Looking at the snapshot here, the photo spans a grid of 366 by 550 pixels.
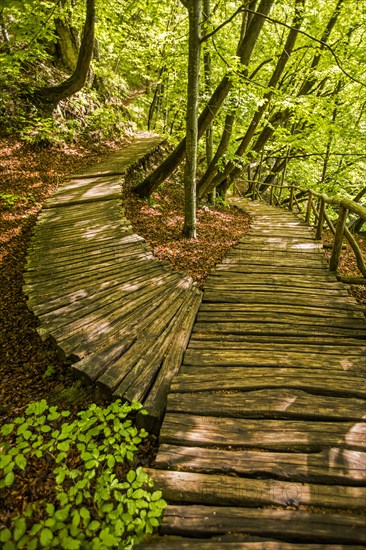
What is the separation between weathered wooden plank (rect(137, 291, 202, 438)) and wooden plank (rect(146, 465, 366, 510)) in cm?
49

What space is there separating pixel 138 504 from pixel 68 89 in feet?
41.6

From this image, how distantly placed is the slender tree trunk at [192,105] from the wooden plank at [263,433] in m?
4.82

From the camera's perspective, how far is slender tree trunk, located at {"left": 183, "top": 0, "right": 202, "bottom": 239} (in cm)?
514

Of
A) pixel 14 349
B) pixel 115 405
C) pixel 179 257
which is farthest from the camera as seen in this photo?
pixel 179 257

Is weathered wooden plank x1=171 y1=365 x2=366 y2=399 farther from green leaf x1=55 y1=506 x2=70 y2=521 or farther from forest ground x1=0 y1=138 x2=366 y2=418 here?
green leaf x1=55 y1=506 x2=70 y2=521

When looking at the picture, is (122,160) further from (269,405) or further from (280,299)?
(269,405)

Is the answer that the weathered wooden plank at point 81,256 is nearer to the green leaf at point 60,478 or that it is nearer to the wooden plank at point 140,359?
the wooden plank at point 140,359

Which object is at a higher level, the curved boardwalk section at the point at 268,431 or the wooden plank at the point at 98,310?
the wooden plank at the point at 98,310

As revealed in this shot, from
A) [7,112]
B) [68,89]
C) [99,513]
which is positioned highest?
[68,89]

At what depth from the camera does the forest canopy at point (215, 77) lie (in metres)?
7.38

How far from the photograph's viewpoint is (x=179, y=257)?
235 inches

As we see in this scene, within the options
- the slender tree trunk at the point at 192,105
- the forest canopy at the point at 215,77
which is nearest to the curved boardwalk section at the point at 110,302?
the slender tree trunk at the point at 192,105

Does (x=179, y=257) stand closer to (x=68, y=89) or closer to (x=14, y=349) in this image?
(x=14, y=349)

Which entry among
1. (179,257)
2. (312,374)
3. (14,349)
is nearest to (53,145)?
(179,257)
